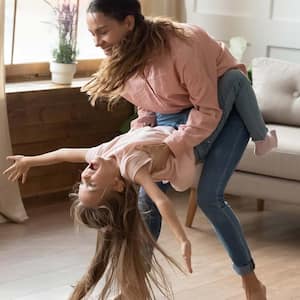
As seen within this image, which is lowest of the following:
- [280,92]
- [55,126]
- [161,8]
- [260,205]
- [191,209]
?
[260,205]

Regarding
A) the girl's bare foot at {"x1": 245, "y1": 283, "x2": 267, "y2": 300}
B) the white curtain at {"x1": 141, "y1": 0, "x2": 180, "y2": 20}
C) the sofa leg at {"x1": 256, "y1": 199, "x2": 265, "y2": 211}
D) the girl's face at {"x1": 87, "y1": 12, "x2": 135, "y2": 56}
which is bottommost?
the sofa leg at {"x1": 256, "y1": 199, "x2": 265, "y2": 211}

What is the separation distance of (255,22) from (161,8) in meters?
0.53

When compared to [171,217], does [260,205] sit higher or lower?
lower

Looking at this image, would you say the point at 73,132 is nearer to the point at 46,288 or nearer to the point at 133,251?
the point at 46,288

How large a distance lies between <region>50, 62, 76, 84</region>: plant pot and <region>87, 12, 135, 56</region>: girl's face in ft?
5.24

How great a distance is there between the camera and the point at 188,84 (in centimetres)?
229

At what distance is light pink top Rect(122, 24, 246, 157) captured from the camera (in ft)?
7.45

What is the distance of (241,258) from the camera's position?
2.56m

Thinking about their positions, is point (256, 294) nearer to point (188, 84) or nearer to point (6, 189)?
point (188, 84)

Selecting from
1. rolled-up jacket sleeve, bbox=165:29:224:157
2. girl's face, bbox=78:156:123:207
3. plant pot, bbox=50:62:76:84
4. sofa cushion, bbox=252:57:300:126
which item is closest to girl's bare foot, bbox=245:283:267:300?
rolled-up jacket sleeve, bbox=165:29:224:157

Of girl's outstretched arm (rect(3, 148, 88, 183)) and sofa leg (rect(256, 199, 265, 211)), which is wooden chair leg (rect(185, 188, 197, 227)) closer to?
sofa leg (rect(256, 199, 265, 211))

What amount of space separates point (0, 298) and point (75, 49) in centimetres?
159

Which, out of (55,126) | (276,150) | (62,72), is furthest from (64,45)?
(276,150)

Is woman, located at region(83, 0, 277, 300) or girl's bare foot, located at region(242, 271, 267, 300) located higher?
woman, located at region(83, 0, 277, 300)
